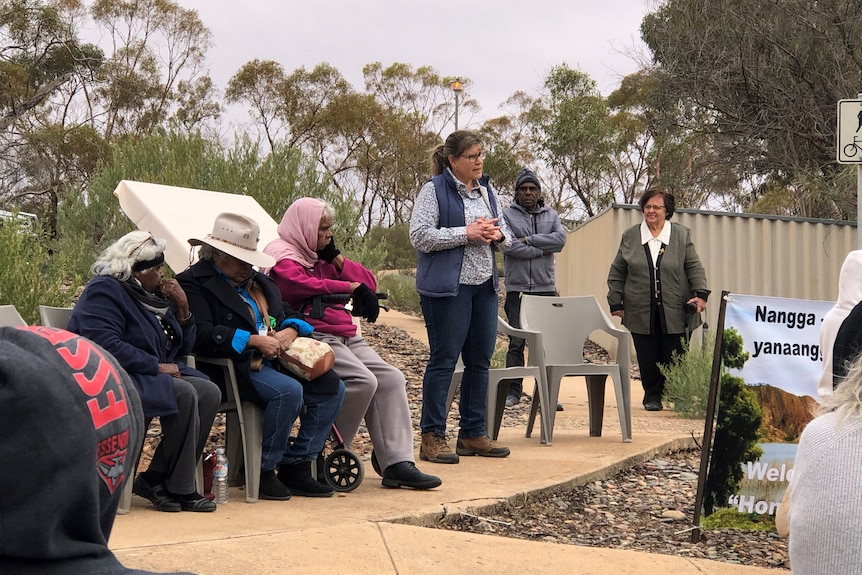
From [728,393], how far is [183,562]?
243 cm

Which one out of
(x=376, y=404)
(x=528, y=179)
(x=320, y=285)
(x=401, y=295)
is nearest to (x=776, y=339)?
(x=376, y=404)

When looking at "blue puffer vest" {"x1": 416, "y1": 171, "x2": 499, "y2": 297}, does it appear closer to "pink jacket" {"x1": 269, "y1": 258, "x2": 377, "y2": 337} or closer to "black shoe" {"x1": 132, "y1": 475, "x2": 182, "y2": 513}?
"pink jacket" {"x1": 269, "y1": 258, "x2": 377, "y2": 337}

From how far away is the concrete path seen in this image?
12.9 ft

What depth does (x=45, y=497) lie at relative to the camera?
119cm

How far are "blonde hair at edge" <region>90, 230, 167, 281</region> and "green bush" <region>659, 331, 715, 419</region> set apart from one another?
4771 millimetres

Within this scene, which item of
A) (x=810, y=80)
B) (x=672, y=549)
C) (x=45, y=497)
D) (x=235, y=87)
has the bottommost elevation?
(x=672, y=549)

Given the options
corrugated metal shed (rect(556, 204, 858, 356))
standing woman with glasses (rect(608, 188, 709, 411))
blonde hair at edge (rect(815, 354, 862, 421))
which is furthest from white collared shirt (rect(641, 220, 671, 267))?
blonde hair at edge (rect(815, 354, 862, 421))

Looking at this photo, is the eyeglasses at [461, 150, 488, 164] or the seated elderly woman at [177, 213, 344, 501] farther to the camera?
the eyeglasses at [461, 150, 488, 164]

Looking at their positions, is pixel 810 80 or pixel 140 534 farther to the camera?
pixel 810 80

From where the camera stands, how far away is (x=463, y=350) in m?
6.65

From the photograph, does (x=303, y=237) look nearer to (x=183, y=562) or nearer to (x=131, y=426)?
(x=183, y=562)

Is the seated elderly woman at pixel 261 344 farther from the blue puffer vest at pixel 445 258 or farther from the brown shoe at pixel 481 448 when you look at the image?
the brown shoe at pixel 481 448

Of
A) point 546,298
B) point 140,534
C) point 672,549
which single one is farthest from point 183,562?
point 546,298

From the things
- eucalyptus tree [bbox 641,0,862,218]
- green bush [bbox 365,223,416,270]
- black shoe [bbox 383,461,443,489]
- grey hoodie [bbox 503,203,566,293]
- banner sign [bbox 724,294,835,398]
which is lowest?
black shoe [bbox 383,461,443,489]
